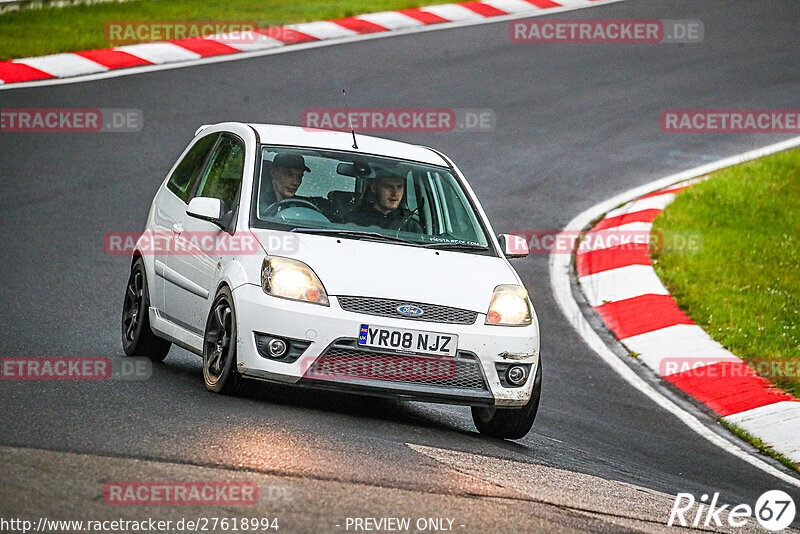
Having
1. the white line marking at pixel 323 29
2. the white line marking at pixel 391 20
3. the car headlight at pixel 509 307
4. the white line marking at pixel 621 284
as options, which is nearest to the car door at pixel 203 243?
the car headlight at pixel 509 307

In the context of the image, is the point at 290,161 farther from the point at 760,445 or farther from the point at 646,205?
the point at 646,205

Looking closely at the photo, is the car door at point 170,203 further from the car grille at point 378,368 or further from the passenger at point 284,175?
the car grille at point 378,368

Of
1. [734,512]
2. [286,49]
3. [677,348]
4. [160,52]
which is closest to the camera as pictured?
[734,512]

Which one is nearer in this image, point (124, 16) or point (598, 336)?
point (598, 336)

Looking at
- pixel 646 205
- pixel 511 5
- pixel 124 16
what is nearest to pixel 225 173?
pixel 646 205

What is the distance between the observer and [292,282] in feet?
23.9

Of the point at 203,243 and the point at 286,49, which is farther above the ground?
the point at 286,49

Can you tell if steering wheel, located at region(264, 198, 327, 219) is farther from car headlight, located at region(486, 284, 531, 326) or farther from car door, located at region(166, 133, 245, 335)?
car headlight, located at region(486, 284, 531, 326)

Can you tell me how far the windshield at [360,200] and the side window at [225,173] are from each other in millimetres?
207

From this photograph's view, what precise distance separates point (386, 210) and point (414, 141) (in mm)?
7446

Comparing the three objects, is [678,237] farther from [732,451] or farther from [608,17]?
[608,17]

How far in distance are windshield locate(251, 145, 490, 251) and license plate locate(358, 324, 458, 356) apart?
2.78 ft

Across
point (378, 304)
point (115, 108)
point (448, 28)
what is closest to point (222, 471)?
point (378, 304)

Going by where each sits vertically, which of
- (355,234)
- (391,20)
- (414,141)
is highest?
(391,20)
